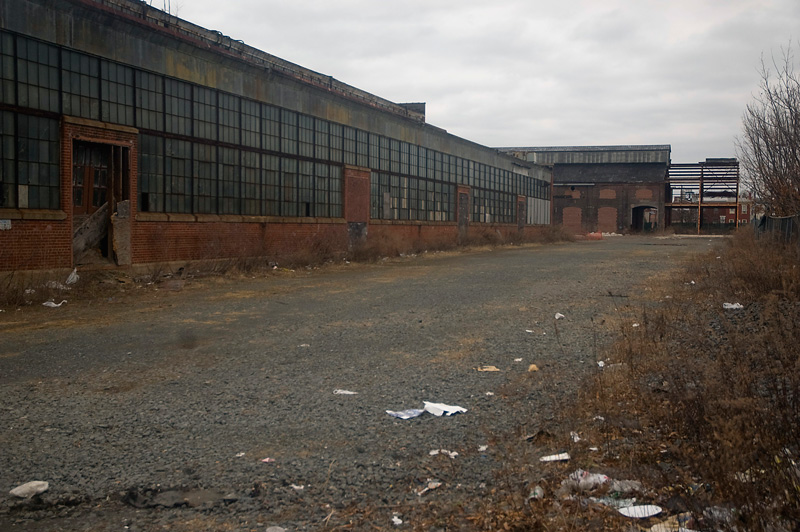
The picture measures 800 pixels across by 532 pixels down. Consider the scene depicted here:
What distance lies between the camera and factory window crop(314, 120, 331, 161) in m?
22.1

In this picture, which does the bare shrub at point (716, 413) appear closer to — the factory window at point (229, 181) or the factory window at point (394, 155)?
the factory window at point (229, 181)

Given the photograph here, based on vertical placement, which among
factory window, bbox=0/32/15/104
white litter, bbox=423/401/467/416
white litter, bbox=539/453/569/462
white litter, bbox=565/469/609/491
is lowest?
white litter, bbox=423/401/467/416

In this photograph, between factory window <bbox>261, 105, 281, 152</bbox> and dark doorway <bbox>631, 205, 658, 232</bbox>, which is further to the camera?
dark doorway <bbox>631, 205, 658, 232</bbox>

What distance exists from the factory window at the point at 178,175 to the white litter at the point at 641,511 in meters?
14.8

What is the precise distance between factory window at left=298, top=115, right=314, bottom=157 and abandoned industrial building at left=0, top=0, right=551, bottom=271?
0.07 meters

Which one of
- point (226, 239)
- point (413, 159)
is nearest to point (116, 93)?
point (226, 239)

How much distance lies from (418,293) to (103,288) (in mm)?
6473

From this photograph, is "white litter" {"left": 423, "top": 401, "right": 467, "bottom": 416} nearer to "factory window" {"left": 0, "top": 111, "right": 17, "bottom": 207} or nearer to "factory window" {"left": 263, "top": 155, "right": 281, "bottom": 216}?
"factory window" {"left": 0, "top": 111, "right": 17, "bottom": 207}

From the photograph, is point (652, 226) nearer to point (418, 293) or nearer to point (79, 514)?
point (418, 293)

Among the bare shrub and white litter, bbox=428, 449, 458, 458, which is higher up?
the bare shrub

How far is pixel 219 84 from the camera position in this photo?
17.5 meters

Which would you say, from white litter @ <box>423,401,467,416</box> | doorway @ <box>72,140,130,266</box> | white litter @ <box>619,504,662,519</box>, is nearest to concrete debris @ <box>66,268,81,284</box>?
doorway @ <box>72,140,130,266</box>

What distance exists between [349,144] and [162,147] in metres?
9.62

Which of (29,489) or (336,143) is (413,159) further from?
(29,489)
